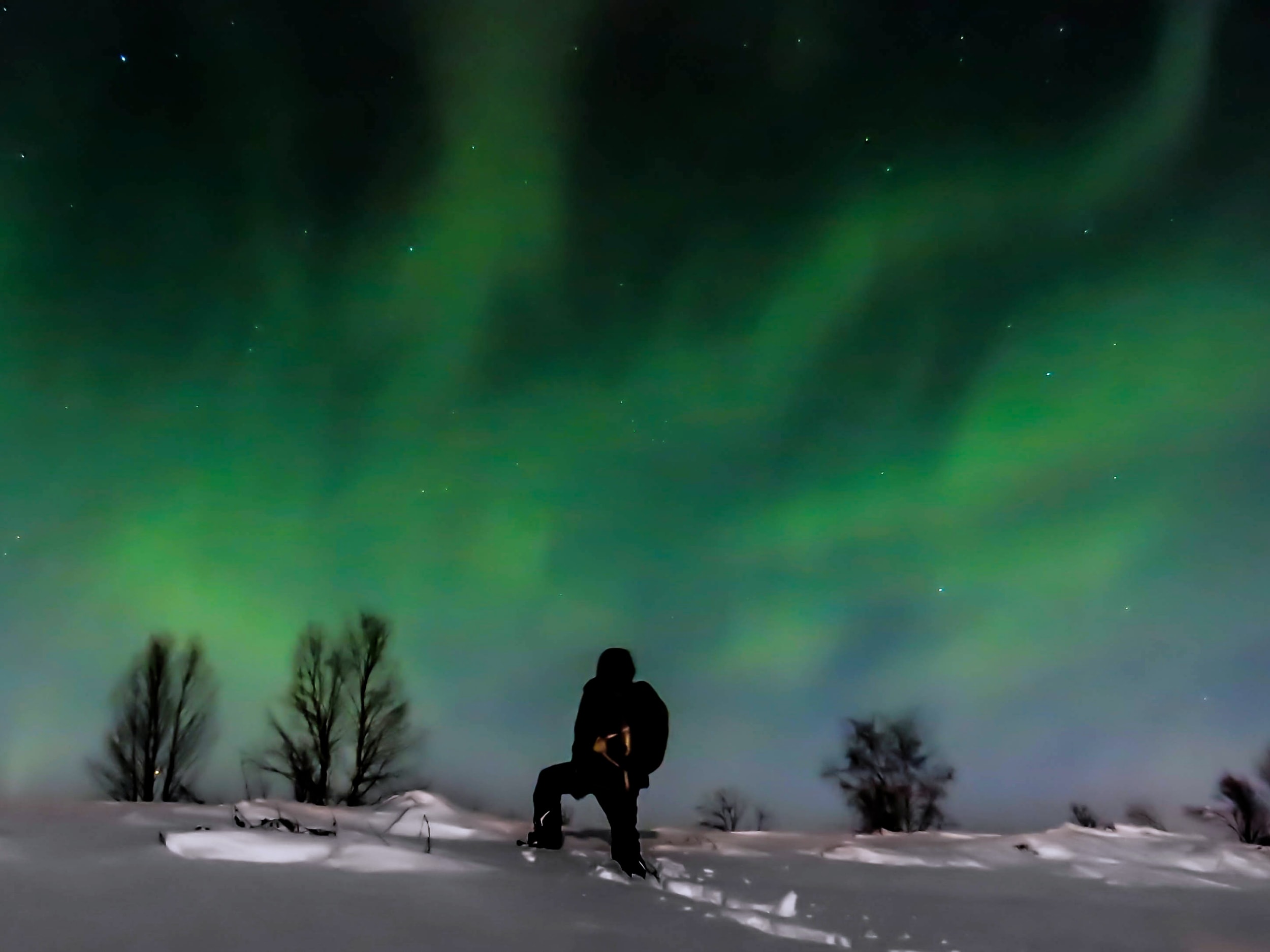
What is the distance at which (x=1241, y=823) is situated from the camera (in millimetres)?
9297

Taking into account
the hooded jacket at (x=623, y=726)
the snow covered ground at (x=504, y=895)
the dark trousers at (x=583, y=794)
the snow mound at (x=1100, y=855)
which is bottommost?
the snow mound at (x=1100, y=855)

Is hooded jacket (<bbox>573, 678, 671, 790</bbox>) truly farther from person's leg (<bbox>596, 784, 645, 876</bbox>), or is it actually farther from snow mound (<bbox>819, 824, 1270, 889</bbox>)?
snow mound (<bbox>819, 824, 1270, 889</bbox>)

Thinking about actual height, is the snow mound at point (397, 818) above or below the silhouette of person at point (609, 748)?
below

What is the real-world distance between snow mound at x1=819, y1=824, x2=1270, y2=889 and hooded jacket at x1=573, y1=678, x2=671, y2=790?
68.0 inches

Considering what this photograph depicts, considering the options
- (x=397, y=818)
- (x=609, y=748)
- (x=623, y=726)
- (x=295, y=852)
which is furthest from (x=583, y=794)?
(x=295, y=852)

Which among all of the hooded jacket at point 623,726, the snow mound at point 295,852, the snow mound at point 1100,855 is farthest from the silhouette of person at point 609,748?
the snow mound at point 1100,855

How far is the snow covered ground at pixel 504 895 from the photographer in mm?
2006

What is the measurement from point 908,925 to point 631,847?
60.9 inches

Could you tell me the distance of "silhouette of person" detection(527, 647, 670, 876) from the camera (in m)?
4.44

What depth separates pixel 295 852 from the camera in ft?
9.32

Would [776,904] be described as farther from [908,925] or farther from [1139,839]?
[1139,839]

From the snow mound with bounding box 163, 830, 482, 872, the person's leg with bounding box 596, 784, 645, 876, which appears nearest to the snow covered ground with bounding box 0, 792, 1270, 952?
the snow mound with bounding box 163, 830, 482, 872

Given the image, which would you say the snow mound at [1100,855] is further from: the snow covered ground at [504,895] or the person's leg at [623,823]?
the person's leg at [623,823]

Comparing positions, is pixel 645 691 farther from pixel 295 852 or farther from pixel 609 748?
pixel 295 852
